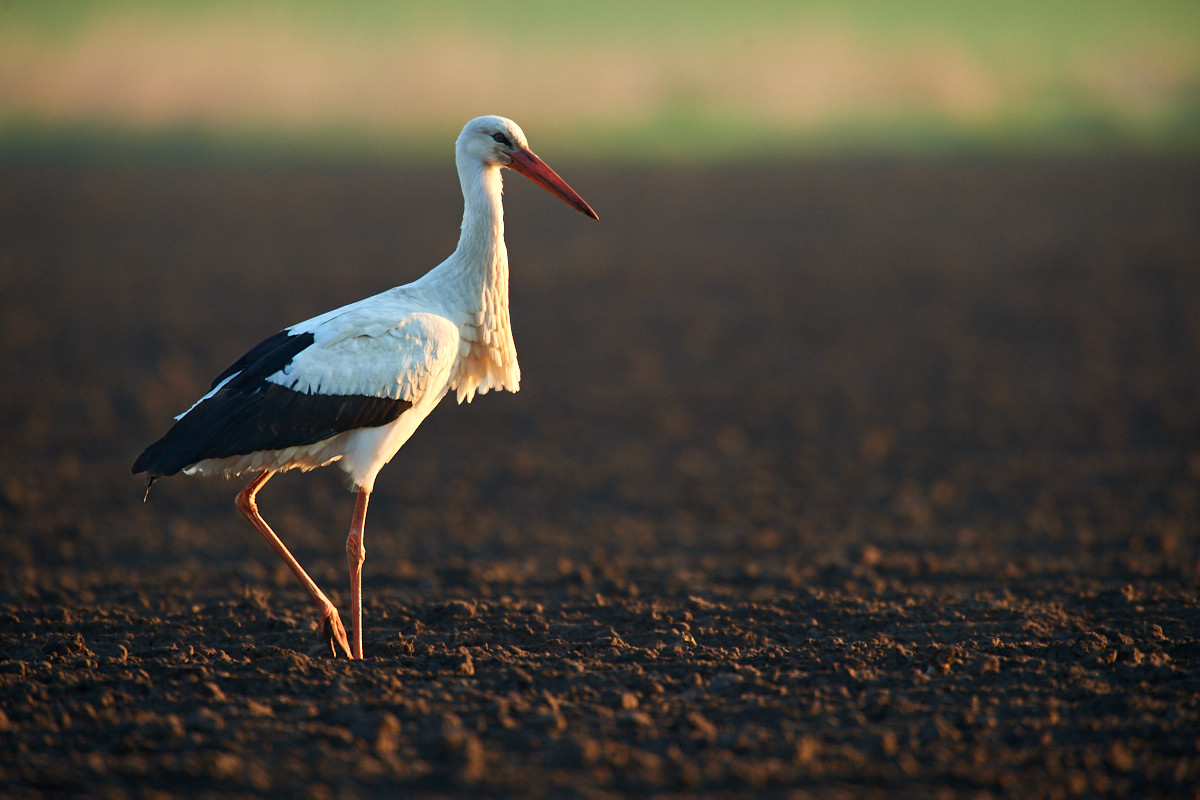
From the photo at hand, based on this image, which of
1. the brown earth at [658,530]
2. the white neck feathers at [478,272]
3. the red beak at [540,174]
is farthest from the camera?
the red beak at [540,174]

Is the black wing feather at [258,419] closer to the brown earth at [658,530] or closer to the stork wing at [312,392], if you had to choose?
the stork wing at [312,392]

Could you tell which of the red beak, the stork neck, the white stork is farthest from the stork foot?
the red beak

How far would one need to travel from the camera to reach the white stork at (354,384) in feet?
18.2

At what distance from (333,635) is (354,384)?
54.3 inches

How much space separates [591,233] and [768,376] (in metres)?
11.8

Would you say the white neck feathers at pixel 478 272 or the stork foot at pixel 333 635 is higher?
the white neck feathers at pixel 478 272

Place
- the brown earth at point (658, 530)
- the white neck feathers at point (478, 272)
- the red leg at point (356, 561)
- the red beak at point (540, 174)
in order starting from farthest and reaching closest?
the red beak at point (540, 174)
the white neck feathers at point (478, 272)
the red leg at point (356, 561)
the brown earth at point (658, 530)

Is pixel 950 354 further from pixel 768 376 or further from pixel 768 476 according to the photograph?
pixel 768 476

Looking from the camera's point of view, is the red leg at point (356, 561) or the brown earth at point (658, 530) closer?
the brown earth at point (658, 530)

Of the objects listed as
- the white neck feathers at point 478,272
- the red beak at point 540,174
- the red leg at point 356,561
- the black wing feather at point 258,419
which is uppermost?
the red beak at point 540,174

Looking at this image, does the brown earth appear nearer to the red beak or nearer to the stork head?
the red beak

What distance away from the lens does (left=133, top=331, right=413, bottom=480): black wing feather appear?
5.52m

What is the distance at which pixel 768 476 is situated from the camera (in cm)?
1114

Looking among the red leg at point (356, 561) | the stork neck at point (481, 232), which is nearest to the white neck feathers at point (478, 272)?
the stork neck at point (481, 232)
